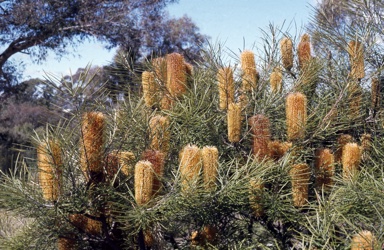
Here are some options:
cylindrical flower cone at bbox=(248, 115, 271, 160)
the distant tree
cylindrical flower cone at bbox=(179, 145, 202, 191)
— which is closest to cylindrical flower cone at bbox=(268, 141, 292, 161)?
cylindrical flower cone at bbox=(248, 115, 271, 160)

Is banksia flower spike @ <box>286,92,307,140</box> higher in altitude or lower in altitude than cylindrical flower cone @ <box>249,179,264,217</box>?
higher

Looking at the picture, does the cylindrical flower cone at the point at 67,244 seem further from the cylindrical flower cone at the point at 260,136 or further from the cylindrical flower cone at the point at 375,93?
the cylindrical flower cone at the point at 375,93

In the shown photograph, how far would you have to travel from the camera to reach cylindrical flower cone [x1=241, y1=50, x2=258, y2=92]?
1.37 meters

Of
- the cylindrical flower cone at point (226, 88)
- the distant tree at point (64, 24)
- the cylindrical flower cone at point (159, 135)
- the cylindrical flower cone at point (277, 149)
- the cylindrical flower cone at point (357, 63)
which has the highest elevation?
the distant tree at point (64, 24)

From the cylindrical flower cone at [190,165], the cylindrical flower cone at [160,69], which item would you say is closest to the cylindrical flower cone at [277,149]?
the cylindrical flower cone at [190,165]

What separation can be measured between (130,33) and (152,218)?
8897mm

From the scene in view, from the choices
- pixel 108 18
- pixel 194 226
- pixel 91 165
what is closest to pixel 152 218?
pixel 91 165

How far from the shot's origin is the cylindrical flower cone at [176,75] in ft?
4.40

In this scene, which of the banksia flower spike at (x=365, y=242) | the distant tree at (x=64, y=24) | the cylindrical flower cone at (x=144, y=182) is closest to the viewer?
the banksia flower spike at (x=365, y=242)

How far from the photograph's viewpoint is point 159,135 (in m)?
1.19

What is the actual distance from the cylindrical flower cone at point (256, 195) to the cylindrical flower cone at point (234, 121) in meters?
0.12

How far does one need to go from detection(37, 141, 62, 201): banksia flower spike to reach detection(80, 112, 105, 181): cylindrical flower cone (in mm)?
54

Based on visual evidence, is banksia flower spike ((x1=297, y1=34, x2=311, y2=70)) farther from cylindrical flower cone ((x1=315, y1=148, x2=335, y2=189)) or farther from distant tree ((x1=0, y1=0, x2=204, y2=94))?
distant tree ((x1=0, y1=0, x2=204, y2=94))

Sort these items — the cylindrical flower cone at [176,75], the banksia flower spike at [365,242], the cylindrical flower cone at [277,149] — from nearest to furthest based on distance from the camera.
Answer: the banksia flower spike at [365,242] < the cylindrical flower cone at [277,149] < the cylindrical flower cone at [176,75]
